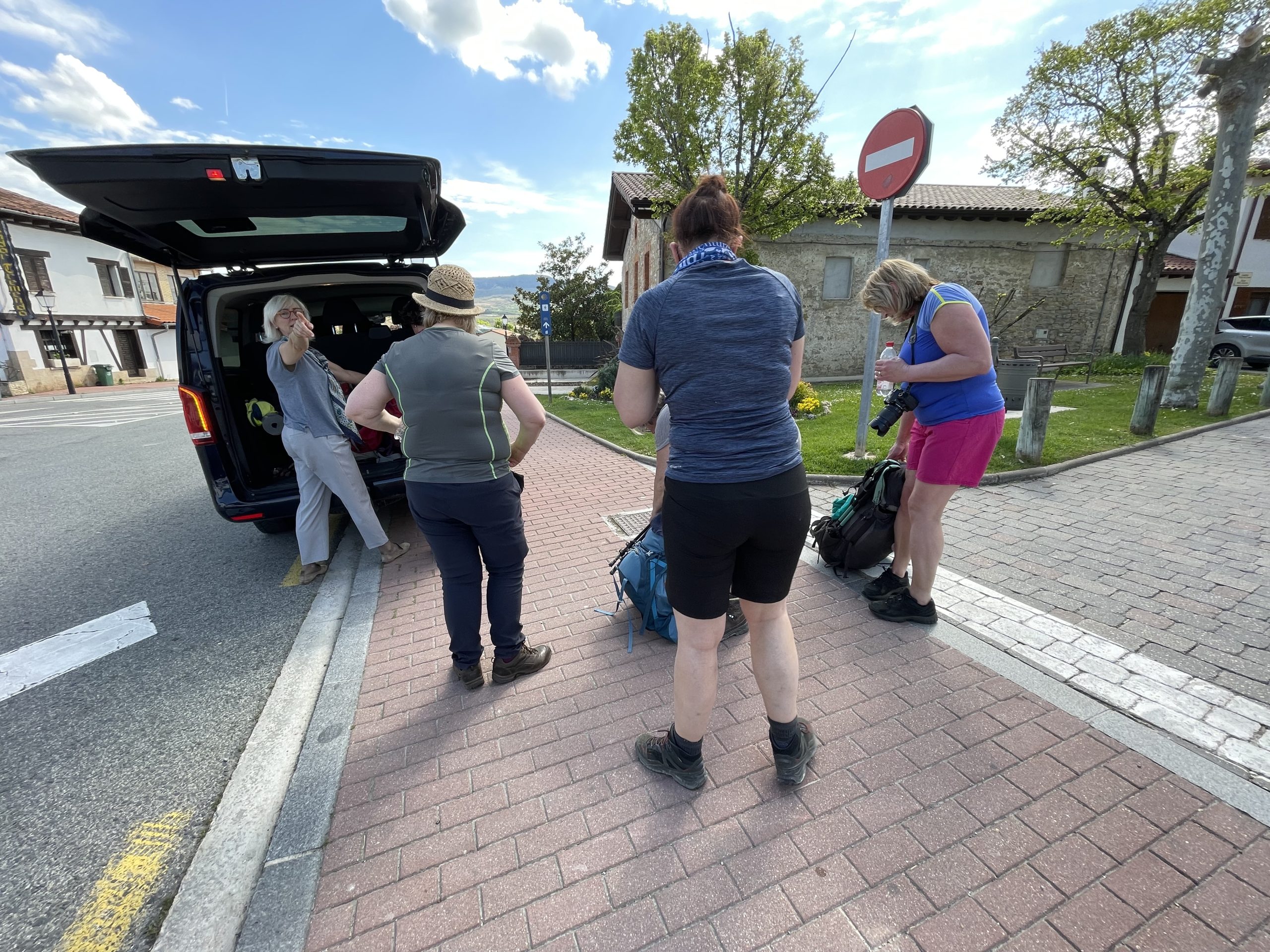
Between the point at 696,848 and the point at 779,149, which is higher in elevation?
the point at 779,149

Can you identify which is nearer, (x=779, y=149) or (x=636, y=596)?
(x=636, y=596)

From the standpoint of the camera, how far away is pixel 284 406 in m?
3.42

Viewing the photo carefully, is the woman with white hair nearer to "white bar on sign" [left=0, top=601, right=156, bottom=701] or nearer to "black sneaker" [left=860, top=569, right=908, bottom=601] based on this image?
"white bar on sign" [left=0, top=601, right=156, bottom=701]

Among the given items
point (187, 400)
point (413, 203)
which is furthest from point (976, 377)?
point (187, 400)

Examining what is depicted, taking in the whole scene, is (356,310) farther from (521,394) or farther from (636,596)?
(636,596)

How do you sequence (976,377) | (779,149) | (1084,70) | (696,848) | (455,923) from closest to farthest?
(455,923), (696,848), (976,377), (779,149), (1084,70)

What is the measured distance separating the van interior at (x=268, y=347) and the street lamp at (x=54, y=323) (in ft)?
82.4

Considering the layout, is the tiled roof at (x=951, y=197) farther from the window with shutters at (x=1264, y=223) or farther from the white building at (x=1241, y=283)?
the window with shutters at (x=1264, y=223)

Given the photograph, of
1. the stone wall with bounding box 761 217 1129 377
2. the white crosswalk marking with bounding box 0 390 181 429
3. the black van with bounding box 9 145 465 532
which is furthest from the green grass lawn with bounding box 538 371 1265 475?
the white crosswalk marking with bounding box 0 390 181 429

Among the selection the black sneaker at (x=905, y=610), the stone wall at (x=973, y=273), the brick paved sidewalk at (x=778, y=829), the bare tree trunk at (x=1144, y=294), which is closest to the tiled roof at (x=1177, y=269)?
the stone wall at (x=973, y=273)

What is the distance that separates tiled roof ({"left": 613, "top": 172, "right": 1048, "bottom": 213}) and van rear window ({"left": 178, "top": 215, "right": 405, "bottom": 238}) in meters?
10.3

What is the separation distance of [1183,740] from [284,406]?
15.8ft

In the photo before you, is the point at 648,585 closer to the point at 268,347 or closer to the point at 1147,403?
the point at 268,347

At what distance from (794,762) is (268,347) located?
4714mm
